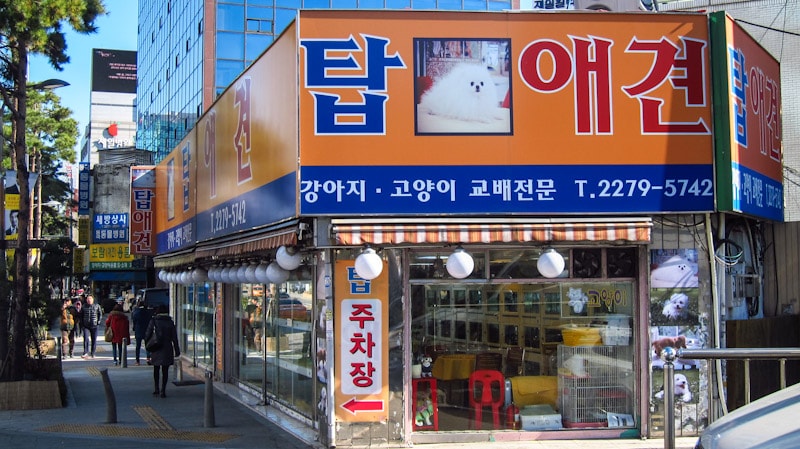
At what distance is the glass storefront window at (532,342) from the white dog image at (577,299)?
13 mm

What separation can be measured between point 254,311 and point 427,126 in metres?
6.29

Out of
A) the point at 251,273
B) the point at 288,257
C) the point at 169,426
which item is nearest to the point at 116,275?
the point at 251,273

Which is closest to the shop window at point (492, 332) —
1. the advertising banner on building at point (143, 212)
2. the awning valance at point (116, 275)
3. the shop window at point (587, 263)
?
the shop window at point (587, 263)

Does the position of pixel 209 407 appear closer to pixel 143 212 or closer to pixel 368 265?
pixel 368 265

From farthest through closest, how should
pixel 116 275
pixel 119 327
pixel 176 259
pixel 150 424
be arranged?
pixel 116 275 → pixel 119 327 → pixel 176 259 → pixel 150 424

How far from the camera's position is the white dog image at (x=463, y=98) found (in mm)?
9430

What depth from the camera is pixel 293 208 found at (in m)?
9.37

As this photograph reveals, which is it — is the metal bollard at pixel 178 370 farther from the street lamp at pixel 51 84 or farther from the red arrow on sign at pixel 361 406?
the red arrow on sign at pixel 361 406

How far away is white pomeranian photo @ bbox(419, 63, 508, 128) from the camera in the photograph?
9.43 meters

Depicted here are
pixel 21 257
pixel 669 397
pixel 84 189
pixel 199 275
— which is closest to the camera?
pixel 669 397

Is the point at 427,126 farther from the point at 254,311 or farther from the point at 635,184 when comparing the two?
the point at 254,311

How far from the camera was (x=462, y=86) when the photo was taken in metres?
9.45

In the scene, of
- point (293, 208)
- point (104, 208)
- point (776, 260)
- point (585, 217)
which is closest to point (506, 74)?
point (585, 217)

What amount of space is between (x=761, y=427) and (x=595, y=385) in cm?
641
